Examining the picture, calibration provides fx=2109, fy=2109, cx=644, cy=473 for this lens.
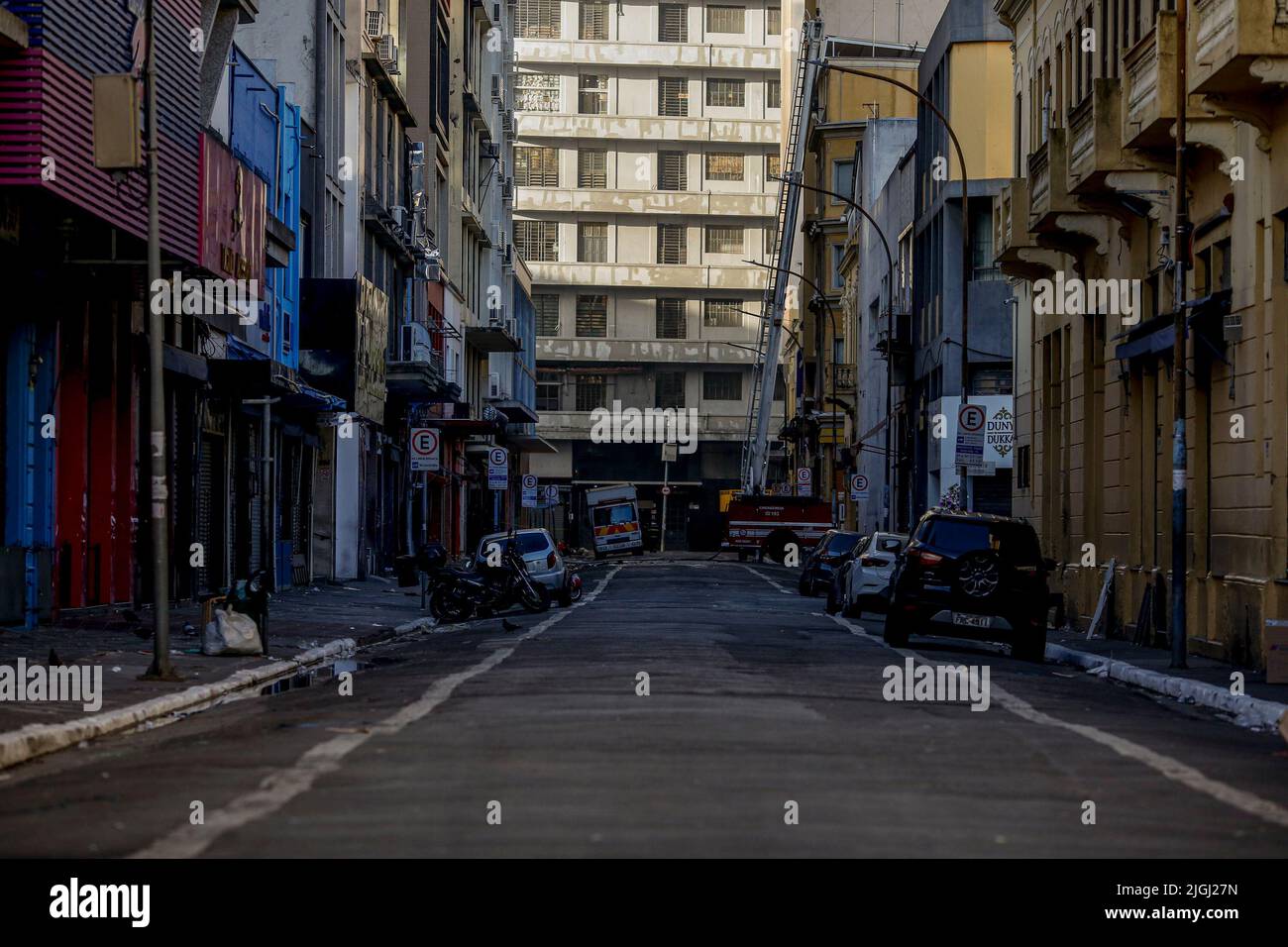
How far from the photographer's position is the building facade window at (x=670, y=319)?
122312mm

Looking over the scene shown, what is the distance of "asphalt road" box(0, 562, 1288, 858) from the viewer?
27.5 feet

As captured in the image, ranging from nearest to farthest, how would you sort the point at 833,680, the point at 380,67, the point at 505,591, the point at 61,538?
the point at 833,680 < the point at 61,538 < the point at 505,591 < the point at 380,67

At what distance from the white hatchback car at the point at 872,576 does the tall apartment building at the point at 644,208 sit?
280 feet

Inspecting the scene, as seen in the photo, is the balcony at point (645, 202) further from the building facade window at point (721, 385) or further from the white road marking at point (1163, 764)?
the white road marking at point (1163, 764)

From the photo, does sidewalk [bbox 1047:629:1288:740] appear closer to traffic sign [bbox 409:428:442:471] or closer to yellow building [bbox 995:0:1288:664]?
yellow building [bbox 995:0:1288:664]

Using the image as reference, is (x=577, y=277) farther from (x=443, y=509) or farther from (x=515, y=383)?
(x=443, y=509)

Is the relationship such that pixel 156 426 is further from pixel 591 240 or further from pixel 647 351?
pixel 591 240

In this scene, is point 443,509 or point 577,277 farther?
point 577,277

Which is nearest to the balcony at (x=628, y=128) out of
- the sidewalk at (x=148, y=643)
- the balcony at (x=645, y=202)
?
the balcony at (x=645, y=202)

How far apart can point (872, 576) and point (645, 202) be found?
290ft

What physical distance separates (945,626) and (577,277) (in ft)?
323
